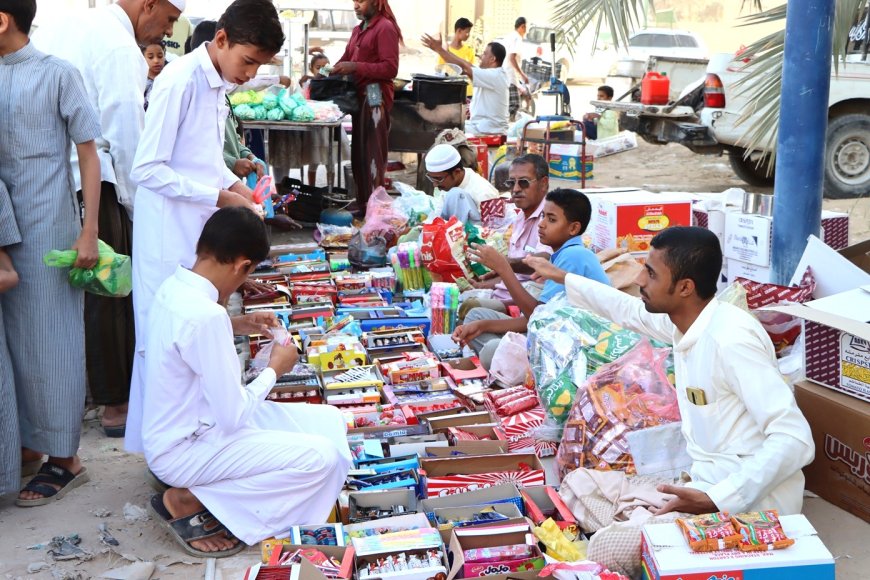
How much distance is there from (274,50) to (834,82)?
7249 mm

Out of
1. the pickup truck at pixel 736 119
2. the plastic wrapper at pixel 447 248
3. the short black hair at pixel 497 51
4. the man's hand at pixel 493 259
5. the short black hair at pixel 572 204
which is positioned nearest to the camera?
the short black hair at pixel 572 204

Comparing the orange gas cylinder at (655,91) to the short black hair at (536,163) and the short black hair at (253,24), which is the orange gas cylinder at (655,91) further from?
the short black hair at (253,24)

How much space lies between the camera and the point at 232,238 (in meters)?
3.17

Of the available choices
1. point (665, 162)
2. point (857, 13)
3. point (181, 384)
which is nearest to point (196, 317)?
point (181, 384)

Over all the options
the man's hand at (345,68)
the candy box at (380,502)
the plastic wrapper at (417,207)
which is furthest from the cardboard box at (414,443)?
the man's hand at (345,68)

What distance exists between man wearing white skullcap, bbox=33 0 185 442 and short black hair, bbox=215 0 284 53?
57cm

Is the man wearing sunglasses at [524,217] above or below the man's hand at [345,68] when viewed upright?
below

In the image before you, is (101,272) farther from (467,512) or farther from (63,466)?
(467,512)

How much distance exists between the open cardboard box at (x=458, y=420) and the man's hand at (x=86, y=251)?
1.50m

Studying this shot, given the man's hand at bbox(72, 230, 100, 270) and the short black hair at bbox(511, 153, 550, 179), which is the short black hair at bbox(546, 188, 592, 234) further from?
the man's hand at bbox(72, 230, 100, 270)

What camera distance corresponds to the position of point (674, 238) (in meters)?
3.17

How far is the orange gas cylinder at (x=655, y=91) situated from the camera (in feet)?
→ 36.6

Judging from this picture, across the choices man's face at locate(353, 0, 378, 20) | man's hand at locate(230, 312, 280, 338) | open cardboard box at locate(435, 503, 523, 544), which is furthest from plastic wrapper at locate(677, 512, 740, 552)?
man's face at locate(353, 0, 378, 20)

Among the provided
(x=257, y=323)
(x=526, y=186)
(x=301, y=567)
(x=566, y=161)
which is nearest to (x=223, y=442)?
(x=257, y=323)
